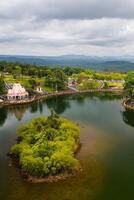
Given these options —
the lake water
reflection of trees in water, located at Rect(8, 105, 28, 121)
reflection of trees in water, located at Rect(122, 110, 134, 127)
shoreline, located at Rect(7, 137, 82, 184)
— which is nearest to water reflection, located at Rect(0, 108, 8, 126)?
the lake water

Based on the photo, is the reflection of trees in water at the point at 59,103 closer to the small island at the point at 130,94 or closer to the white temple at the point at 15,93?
the white temple at the point at 15,93

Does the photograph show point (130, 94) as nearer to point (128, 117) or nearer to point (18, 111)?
point (128, 117)

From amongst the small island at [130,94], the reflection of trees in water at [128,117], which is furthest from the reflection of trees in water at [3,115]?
the small island at [130,94]

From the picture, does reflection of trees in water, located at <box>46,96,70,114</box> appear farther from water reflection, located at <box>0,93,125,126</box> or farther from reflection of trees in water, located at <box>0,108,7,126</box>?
reflection of trees in water, located at <box>0,108,7,126</box>

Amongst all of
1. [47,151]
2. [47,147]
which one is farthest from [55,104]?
[47,151]

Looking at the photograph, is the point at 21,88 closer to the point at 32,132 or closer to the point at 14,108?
the point at 14,108
